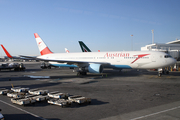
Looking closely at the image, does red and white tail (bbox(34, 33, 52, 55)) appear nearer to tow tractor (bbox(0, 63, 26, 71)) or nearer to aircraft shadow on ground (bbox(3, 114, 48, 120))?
tow tractor (bbox(0, 63, 26, 71))

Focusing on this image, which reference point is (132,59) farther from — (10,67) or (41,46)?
(10,67)

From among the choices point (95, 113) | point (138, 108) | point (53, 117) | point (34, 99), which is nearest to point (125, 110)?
point (138, 108)

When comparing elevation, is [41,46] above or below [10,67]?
above

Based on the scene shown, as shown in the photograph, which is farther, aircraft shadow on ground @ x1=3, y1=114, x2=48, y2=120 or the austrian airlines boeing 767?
the austrian airlines boeing 767

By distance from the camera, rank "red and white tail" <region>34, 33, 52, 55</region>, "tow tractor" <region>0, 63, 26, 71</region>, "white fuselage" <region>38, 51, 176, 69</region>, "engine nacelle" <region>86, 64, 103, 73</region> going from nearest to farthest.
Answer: "white fuselage" <region>38, 51, 176, 69</region> < "engine nacelle" <region>86, 64, 103, 73</region> < "red and white tail" <region>34, 33, 52, 55</region> < "tow tractor" <region>0, 63, 26, 71</region>

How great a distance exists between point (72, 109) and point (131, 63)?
1759 cm

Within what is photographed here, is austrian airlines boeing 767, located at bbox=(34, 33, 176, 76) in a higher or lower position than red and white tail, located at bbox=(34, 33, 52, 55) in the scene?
lower

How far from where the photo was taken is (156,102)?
423 inches

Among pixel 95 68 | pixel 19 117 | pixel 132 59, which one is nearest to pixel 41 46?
pixel 95 68

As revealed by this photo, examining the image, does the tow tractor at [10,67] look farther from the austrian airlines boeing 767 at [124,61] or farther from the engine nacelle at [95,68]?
the engine nacelle at [95,68]

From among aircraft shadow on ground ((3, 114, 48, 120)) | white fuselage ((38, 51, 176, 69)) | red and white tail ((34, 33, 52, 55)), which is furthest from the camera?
red and white tail ((34, 33, 52, 55))

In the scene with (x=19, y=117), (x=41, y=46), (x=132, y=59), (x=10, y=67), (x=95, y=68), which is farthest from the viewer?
(x=10, y=67)

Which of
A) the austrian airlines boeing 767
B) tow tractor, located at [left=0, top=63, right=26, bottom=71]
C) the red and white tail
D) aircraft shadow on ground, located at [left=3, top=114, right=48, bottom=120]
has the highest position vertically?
the red and white tail

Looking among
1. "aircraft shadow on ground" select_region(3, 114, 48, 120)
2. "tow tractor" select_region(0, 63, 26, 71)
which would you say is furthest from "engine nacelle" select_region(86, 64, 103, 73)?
"tow tractor" select_region(0, 63, 26, 71)
